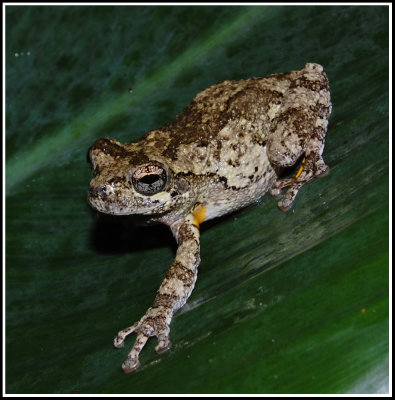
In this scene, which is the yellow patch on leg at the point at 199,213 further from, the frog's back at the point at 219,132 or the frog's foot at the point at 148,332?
the frog's foot at the point at 148,332

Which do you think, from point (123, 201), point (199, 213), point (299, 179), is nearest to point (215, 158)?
point (199, 213)

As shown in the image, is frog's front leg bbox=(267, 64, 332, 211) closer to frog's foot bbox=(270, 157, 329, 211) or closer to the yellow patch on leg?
frog's foot bbox=(270, 157, 329, 211)

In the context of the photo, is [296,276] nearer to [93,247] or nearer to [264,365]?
[264,365]

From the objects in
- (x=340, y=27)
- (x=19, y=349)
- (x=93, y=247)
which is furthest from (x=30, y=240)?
(x=340, y=27)

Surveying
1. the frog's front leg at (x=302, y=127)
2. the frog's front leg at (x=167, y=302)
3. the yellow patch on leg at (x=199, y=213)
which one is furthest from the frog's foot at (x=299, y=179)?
the frog's front leg at (x=167, y=302)

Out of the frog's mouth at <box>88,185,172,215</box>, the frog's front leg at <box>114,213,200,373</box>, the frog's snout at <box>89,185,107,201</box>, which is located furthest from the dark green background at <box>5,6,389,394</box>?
the frog's snout at <box>89,185,107,201</box>

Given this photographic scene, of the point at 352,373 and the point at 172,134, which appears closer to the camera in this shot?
the point at 352,373
